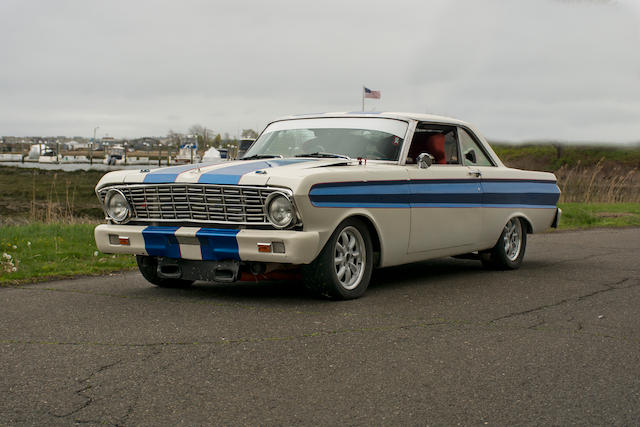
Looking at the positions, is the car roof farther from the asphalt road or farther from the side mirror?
the asphalt road

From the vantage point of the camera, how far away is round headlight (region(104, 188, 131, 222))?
23.7 ft

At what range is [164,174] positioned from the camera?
23.1ft

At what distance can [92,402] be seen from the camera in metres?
4.08

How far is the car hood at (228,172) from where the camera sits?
6.58 meters

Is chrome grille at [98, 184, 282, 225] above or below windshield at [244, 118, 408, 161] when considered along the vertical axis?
below

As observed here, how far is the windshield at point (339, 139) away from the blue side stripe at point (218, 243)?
4.97 ft

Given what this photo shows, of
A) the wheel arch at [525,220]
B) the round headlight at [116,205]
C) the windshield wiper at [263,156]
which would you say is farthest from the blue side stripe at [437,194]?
the round headlight at [116,205]

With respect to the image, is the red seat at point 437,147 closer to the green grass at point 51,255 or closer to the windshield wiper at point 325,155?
the windshield wiper at point 325,155

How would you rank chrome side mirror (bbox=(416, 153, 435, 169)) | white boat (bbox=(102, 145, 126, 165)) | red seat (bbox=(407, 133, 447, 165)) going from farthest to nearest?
white boat (bbox=(102, 145, 126, 165))
red seat (bbox=(407, 133, 447, 165))
chrome side mirror (bbox=(416, 153, 435, 169))

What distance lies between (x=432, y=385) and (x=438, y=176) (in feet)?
12.9

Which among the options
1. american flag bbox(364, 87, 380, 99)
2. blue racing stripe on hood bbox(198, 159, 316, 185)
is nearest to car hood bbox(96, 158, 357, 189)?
blue racing stripe on hood bbox(198, 159, 316, 185)

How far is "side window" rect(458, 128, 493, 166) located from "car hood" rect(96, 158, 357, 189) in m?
1.90

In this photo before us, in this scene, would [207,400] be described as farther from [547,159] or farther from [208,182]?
[547,159]

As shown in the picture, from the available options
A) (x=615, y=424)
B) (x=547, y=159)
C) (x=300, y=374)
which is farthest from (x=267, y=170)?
(x=547, y=159)
